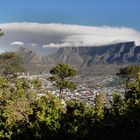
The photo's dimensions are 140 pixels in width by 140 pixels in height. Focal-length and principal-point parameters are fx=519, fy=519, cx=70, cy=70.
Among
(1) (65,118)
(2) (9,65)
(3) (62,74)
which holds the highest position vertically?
(2) (9,65)

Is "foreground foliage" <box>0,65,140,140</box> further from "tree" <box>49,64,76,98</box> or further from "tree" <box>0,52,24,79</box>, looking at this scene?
"tree" <box>0,52,24,79</box>

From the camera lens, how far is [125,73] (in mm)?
110000

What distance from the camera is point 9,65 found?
114 m

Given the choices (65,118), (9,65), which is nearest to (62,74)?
(9,65)

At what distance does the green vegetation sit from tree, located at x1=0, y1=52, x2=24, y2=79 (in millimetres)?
42795

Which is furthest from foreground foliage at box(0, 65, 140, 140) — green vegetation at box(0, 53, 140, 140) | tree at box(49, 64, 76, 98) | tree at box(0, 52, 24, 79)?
tree at box(0, 52, 24, 79)

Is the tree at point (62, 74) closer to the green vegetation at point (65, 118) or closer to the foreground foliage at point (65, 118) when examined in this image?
the green vegetation at point (65, 118)

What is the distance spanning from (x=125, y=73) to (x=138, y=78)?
190ft

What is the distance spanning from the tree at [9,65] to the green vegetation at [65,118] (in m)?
42.8

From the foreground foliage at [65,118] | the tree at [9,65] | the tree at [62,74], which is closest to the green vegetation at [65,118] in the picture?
the foreground foliage at [65,118]

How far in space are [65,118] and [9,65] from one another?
2222 inches

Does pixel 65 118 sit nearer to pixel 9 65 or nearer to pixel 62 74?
pixel 62 74

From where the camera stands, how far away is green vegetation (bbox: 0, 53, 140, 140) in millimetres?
A: 51719

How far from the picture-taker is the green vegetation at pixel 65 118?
51.7m
